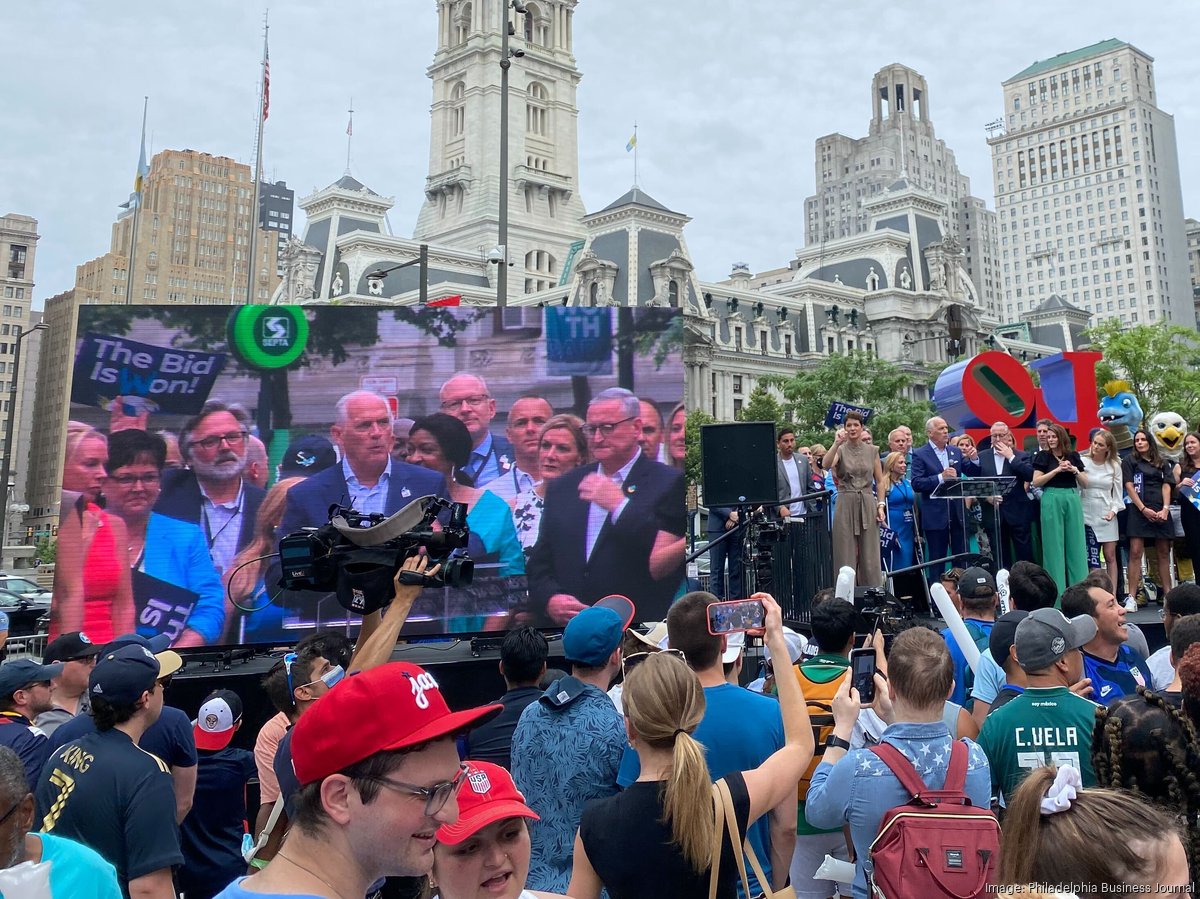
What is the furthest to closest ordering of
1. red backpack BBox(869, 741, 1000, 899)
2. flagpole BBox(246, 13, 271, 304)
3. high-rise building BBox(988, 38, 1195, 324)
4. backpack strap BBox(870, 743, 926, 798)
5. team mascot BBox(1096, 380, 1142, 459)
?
high-rise building BBox(988, 38, 1195, 324) → flagpole BBox(246, 13, 271, 304) → team mascot BBox(1096, 380, 1142, 459) → backpack strap BBox(870, 743, 926, 798) → red backpack BBox(869, 741, 1000, 899)

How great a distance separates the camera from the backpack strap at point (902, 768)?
3.94 meters

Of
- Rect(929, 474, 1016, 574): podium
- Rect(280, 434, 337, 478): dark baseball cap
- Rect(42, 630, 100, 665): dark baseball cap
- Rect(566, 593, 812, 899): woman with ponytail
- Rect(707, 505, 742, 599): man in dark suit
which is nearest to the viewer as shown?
Rect(566, 593, 812, 899): woman with ponytail

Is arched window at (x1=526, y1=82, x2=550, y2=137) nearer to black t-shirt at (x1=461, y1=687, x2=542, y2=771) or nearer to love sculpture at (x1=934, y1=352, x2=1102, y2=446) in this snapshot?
love sculpture at (x1=934, y1=352, x2=1102, y2=446)

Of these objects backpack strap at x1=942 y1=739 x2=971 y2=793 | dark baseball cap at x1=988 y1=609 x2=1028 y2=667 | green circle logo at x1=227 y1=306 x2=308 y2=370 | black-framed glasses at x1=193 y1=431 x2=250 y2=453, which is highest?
green circle logo at x1=227 y1=306 x2=308 y2=370

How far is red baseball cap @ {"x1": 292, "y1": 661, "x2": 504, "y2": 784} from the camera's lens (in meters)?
2.39

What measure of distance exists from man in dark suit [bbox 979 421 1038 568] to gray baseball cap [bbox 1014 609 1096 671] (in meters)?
7.32

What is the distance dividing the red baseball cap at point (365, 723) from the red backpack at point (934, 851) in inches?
74.6

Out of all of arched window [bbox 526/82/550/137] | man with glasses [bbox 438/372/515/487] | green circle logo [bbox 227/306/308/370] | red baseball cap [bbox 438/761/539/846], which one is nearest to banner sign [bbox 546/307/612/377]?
man with glasses [bbox 438/372/515/487]

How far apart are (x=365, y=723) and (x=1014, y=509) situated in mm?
10943

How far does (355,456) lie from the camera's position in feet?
37.9

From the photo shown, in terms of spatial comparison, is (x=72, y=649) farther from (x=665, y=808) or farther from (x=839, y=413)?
(x=839, y=413)

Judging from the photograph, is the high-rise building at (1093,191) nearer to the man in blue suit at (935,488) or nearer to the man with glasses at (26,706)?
the man in blue suit at (935,488)

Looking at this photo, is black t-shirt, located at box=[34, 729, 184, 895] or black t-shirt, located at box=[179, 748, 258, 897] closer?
black t-shirt, located at box=[34, 729, 184, 895]

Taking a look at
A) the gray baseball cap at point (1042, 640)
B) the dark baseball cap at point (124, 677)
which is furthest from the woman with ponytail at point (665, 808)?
the dark baseball cap at point (124, 677)
